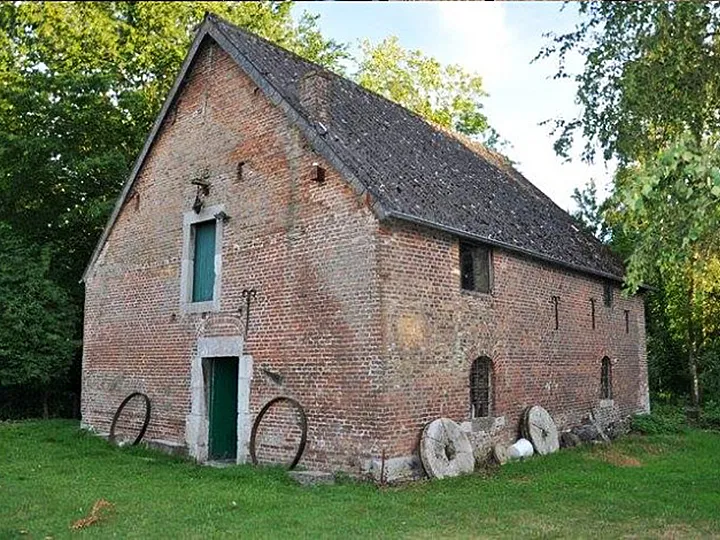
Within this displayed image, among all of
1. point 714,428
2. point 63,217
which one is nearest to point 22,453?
point 63,217

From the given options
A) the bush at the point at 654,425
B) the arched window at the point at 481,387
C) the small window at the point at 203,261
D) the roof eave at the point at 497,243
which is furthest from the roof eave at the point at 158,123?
the bush at the point at 654,425

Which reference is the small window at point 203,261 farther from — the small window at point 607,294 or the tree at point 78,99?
the small window at point 607,294

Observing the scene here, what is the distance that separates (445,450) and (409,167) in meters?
5.39

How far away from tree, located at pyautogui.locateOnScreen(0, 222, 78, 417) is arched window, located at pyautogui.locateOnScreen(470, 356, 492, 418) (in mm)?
12736

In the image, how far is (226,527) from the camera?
8.20 meters

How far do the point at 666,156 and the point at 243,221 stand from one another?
8595 mm

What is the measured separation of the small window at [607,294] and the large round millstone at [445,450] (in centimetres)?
750

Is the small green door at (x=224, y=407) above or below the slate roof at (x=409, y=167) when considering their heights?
below

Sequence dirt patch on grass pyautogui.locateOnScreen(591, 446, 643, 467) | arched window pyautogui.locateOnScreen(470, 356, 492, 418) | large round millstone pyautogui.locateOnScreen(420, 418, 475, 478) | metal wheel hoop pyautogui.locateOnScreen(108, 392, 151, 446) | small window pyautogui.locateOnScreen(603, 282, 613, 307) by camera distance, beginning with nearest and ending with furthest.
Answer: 1. large round millstone pyautogui.locateOnScreen(420, 418, 475, 478)
2. arched window pyautogui.locateOnScreen(470, 356, 492, 418)
3. dirt patch on grass pyautogui.locateOnScreen(591, 446, 643, 467)
4. metal wheel hoop pyautogui.locateOnScreen(108, 392, 151, 446)
5. small window pyautogui.locateOnScreen(603, 282, 613, 307)

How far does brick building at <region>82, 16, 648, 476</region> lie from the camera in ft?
37.3

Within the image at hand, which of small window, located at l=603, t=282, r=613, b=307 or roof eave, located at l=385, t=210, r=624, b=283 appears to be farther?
small window, located at l=603, t=282, r=613, b=307

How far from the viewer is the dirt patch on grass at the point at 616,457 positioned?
1346 centimetres

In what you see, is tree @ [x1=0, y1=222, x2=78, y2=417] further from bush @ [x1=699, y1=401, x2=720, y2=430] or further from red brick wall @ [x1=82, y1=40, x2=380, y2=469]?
bush @ [x1=699, y1=401, x2=720, y2=430]

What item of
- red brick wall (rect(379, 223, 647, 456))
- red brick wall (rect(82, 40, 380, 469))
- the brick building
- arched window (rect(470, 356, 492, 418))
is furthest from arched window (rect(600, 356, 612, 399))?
red brick wall (rect(82, 40, 380, 469))
